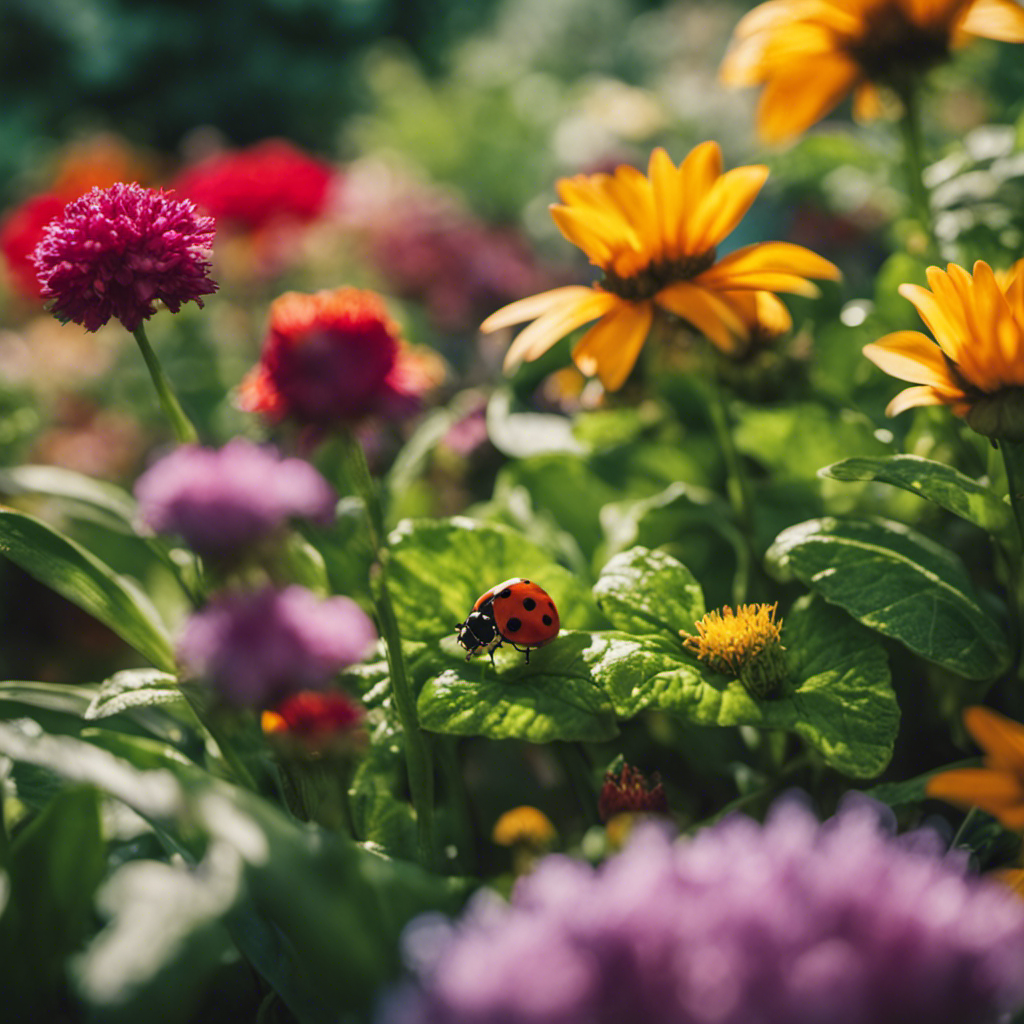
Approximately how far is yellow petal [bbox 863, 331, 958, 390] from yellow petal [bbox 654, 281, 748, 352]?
70 millimetres

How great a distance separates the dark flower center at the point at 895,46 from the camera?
63 cm

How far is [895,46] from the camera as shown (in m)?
0.64

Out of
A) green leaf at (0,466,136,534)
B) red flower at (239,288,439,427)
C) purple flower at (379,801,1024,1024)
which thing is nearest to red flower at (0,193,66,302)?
green leaf at (0,466,136,534)

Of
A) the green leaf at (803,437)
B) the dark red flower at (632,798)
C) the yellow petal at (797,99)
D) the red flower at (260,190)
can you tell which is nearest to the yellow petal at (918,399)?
the green leaf at (803,437)

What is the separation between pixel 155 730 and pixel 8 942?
0.71ft

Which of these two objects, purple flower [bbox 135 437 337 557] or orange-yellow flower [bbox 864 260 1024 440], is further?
orange-yellow flower [bbox 864 260 1024 440]

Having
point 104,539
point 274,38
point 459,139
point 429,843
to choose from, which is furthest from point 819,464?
Answer: point 274,38

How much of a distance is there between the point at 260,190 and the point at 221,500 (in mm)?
1104

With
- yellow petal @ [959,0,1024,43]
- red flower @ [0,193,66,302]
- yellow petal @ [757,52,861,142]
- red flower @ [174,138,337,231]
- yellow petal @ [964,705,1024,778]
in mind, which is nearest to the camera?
yellow petal @ [964,705,1024,778]

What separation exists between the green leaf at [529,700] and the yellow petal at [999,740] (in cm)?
17

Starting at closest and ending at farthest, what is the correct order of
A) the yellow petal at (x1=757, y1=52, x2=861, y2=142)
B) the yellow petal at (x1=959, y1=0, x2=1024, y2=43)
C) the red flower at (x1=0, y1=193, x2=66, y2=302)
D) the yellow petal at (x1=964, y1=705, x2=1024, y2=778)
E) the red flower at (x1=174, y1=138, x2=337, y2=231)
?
the yellow petal at (x1=964, y1=705, x2=1024, y2=778), the yellow petal at (x1=959, y1=0, x2=1024, y2=43), the yellow petal at (x1=757, y1=52, x2=861, y2=142), the red flower at (x1=0, y1=193, x2=66, y2=302), the red flower at (x1=174, y1=138, x2=337, y2=231)

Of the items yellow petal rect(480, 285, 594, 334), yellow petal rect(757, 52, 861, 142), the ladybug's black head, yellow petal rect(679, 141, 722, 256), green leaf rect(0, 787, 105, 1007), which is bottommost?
green leaf rect(0, 787, 105, 1007)

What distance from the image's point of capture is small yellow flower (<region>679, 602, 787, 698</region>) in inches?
18.2

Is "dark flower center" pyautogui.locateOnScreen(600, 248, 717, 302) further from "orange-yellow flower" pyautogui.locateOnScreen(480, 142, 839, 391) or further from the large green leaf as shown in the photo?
the large green leaf
